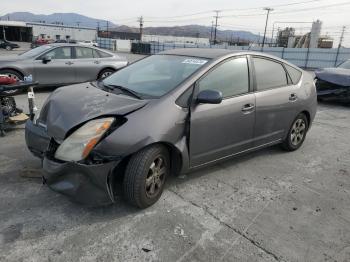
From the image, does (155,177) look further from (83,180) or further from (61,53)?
(61,53)

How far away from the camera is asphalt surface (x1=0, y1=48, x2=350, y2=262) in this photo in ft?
8.57

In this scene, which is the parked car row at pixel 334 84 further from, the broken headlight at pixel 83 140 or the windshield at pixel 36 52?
the broken headlight at pixel 83 140

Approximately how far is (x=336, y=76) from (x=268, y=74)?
19.1 ft

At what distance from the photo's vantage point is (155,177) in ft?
10.4

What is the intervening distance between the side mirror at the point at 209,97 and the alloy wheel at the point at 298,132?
6.95 feet

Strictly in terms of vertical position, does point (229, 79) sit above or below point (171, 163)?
above

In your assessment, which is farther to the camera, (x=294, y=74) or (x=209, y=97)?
(x=294, y=74)

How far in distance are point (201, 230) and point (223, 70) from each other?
1.84 meters

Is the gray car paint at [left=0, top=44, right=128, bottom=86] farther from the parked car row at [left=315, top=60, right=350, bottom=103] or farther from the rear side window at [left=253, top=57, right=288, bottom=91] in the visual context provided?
the rear side window at [left=253, top=57, right=288, bottom=91]

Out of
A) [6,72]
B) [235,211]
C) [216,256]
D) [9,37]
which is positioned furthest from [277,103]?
[9,37]

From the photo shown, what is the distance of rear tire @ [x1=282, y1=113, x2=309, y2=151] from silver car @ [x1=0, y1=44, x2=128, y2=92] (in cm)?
531

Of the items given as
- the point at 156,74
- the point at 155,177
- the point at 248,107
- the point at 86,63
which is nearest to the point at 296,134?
the point at 248,107

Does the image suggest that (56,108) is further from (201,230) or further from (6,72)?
(6,72)

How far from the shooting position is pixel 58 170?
9.29ft
